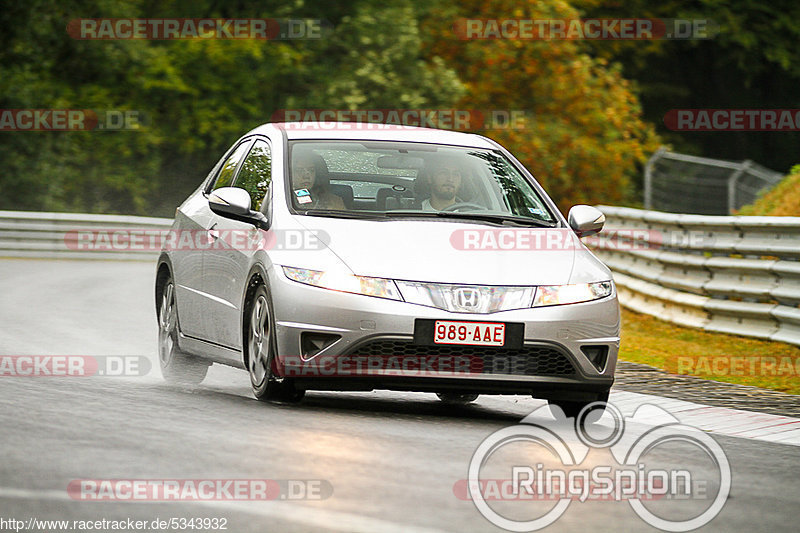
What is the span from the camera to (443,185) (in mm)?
9766

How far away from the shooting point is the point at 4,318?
14336 millimetres

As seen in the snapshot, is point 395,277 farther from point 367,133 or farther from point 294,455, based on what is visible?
point 367,133

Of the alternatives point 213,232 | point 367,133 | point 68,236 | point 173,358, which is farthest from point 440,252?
point 68,236

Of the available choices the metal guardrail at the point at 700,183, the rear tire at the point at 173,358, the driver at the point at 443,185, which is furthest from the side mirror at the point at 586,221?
the metal guardrail at the point at 700,183

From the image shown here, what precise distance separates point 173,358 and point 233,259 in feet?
4.55

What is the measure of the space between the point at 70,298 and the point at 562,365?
9770 mm

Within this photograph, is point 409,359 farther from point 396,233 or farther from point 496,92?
point 496,92

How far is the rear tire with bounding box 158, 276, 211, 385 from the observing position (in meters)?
10.4

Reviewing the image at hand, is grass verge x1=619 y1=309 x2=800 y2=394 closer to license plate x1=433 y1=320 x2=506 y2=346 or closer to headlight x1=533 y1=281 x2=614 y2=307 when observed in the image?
headlight x1=533 y1=281 x2=614 y2=307

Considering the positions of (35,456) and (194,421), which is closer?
(35,456)

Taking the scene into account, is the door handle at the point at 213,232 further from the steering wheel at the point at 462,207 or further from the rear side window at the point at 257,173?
the steering wheel at the point at 462,207

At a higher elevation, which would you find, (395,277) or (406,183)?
(406,183)

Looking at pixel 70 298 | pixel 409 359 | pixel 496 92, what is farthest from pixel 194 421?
pixel 496 92

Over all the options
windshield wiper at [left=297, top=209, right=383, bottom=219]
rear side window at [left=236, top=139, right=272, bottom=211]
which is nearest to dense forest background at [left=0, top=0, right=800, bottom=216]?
rear side window at [left=236, top=139, right=272, bottom=211]
